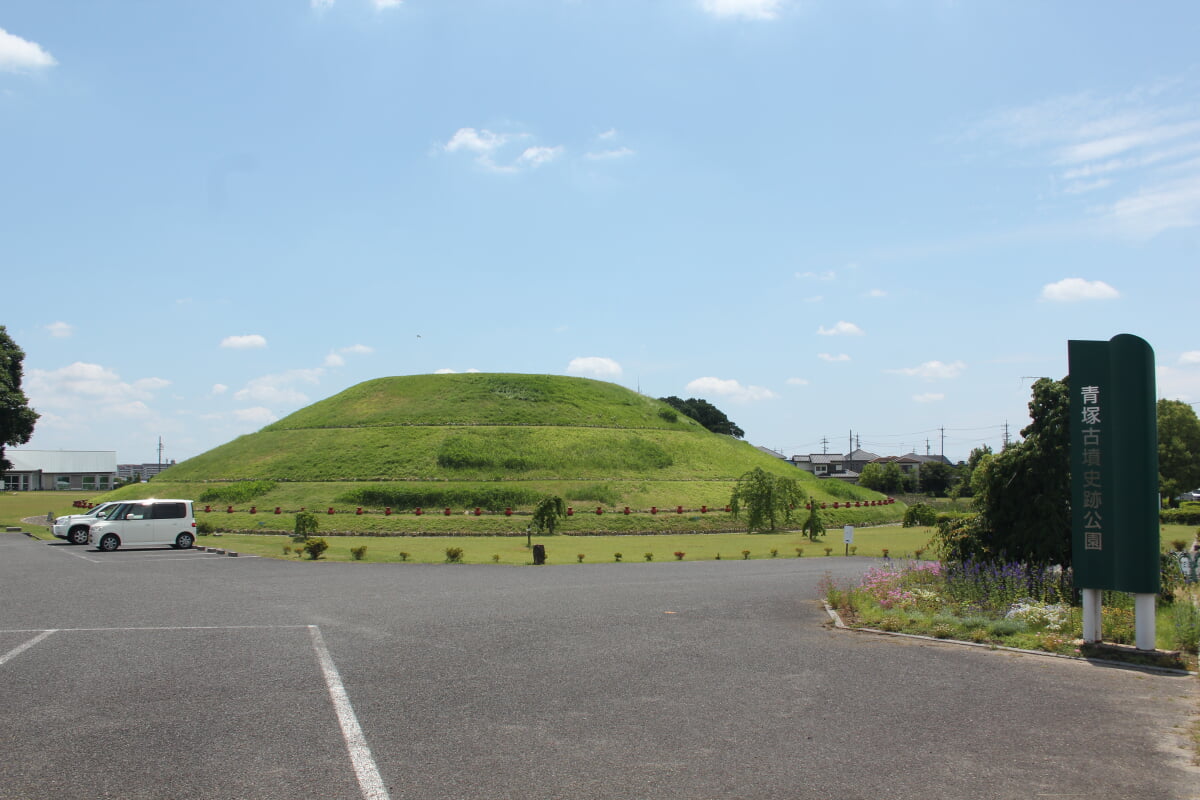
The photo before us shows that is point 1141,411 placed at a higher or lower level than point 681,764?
higher

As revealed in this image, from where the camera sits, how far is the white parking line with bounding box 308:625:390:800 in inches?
242

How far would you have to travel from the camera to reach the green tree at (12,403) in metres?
75.4

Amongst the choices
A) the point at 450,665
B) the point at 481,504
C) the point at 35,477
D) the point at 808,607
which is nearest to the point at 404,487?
the point at 481,504

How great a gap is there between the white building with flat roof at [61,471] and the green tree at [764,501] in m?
96.1

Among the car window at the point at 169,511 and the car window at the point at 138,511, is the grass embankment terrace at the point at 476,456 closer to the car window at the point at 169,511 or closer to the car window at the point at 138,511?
the car window at the point at 169,511

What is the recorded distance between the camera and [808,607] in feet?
55.1

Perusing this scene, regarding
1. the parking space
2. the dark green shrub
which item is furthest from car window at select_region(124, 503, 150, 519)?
the dark green shrub

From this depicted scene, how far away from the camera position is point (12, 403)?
250 ft

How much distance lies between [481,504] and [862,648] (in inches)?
1813

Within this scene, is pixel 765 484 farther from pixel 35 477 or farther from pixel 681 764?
pixel 35 477

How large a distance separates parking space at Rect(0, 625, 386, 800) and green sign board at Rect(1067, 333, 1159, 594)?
1041 centimetres

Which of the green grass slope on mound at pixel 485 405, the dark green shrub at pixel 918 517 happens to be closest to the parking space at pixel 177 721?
the dark green shrub at pixel 918 517

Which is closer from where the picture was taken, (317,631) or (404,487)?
(317,631)

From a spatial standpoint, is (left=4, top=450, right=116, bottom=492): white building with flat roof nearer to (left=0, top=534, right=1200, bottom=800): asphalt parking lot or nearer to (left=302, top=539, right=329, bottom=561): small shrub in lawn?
(left=302, top=539, right=329, bottom=561): small shrub in lawn
